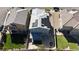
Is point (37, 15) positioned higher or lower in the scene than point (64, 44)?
higher

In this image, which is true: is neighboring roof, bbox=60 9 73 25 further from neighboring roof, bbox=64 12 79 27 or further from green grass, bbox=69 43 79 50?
green grass, bbox=69 43 79 50

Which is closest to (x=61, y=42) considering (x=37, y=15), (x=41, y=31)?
(x=41, y=31)

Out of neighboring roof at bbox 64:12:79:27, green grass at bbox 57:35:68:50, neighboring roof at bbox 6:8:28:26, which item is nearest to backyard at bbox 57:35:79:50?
green grass at bbox 57:35:68:50

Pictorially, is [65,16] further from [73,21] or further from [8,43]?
[8,43]

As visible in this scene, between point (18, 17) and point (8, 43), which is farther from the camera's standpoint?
point (18, 17)
